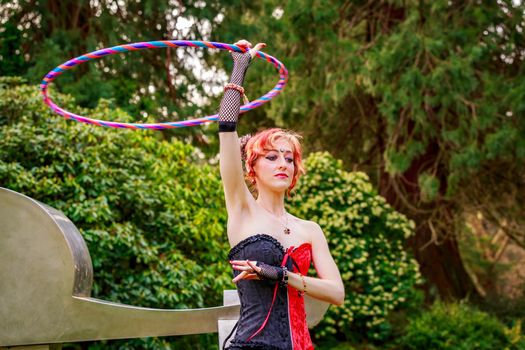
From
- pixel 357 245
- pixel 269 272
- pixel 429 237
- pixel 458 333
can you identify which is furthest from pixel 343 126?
pixel 269 272

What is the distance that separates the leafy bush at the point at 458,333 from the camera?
9.02 m

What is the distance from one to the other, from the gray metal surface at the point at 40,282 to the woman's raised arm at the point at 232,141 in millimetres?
904

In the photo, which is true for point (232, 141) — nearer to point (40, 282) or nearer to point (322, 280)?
point (322, 280)

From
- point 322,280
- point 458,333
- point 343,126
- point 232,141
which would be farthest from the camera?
point 343,126

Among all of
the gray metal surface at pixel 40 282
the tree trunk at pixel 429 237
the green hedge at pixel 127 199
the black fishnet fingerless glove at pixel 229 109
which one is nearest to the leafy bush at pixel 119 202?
the green hedge at pixel 127 199

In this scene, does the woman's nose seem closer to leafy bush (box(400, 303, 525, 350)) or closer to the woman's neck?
the woman's neck

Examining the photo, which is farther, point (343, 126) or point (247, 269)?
point (343, 126)

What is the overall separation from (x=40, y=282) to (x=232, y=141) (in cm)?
125

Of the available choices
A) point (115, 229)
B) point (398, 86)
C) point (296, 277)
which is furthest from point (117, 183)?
point (398, 86)

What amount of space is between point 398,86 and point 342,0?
196 centimetres

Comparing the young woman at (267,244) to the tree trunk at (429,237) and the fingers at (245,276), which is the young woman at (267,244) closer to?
the fingers at (245,276)

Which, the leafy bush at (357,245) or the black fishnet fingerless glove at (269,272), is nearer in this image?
the black fishnet fingerless glove at (269,272)

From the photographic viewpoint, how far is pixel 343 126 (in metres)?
13.0

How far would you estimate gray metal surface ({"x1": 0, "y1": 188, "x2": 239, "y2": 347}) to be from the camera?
11.1 feet
